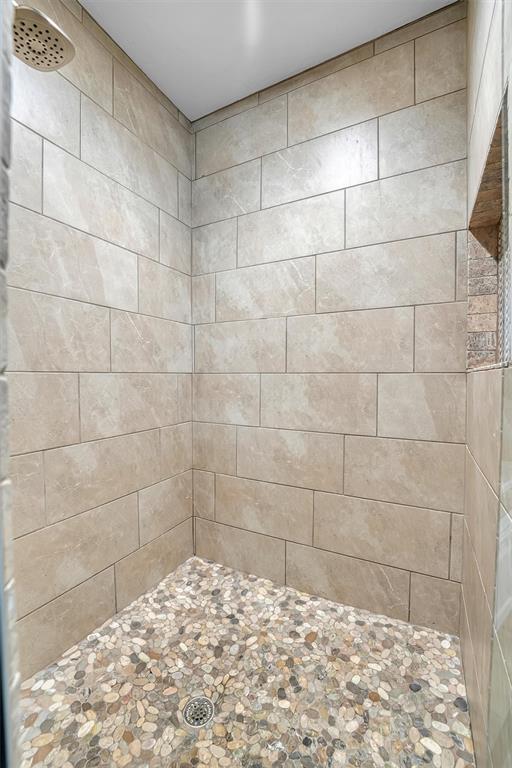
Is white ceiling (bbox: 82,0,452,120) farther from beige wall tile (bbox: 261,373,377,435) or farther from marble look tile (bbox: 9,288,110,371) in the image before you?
beige wall tile (bbox: 261,373,377,435)

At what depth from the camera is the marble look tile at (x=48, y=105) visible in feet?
4.03

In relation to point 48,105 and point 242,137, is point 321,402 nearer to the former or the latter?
point 242,137

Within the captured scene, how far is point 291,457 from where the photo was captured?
1.78m

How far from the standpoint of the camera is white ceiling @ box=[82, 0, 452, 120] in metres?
1.41

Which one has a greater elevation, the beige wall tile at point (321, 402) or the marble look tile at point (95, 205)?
the marble look tile at point (95, 205)

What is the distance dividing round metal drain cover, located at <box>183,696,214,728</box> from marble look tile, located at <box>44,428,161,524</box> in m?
0.77

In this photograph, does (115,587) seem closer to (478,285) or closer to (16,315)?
(16,315)

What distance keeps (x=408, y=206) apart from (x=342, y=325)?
0.55 meters

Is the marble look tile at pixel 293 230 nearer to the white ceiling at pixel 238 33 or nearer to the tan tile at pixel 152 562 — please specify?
the white ceiling at pixel 238 33

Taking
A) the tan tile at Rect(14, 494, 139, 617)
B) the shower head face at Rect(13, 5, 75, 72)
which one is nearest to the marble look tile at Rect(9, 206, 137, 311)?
the shower head face at Rect(13, 5, 75, 72)

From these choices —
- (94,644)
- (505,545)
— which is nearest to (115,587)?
(94,644)

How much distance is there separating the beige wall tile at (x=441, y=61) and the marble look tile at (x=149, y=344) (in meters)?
1.49

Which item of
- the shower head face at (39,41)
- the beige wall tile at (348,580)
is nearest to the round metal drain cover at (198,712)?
the beige wall tile at (348,580)

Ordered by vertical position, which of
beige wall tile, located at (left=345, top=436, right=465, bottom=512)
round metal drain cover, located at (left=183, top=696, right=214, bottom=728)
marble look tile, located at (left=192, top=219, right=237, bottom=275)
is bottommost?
round metal drain cover, located at (left=183, top=696, right=214, bottom=728)
